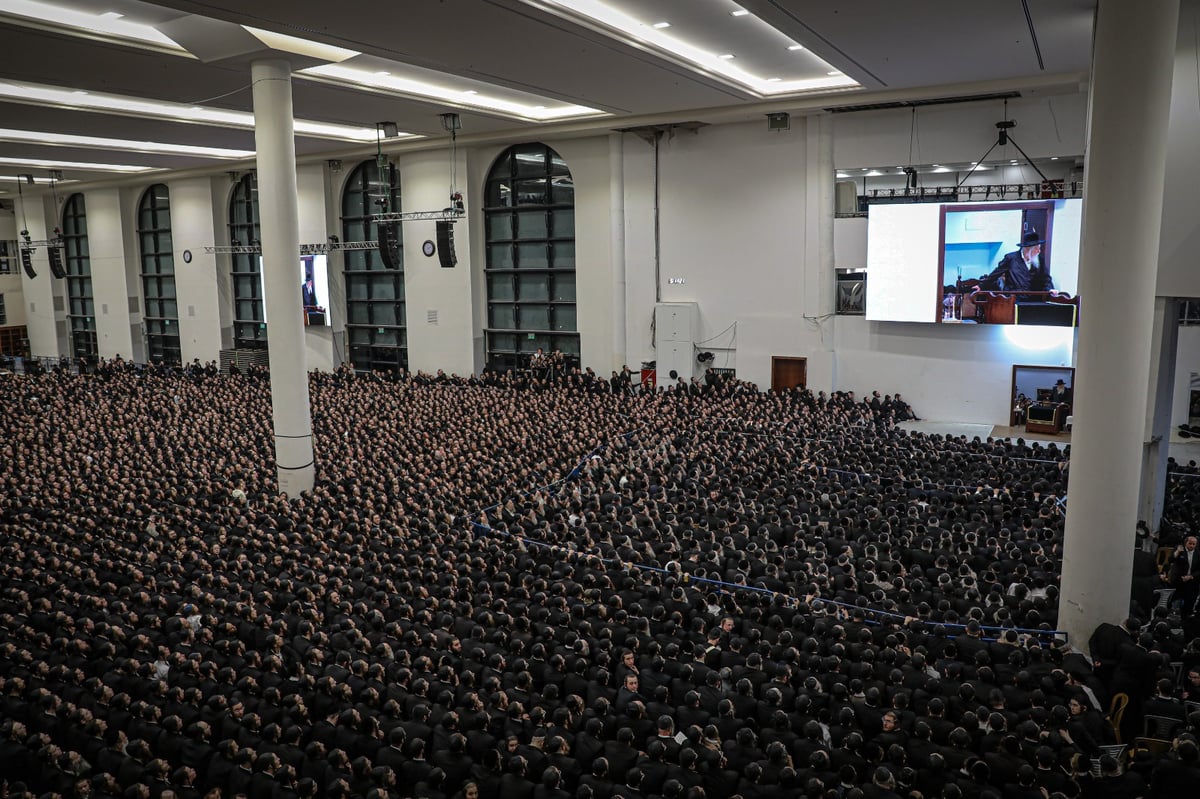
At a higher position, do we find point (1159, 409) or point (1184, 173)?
point (1184, 173)

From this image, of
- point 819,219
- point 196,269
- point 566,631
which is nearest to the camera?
point 566,631

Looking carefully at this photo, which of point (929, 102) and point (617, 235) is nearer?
point (929, 102)

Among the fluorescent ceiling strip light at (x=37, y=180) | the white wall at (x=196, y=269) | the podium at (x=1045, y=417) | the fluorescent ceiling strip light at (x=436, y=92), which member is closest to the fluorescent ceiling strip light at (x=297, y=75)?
the fluorescent ceiling strip light at (x=436, y=92)

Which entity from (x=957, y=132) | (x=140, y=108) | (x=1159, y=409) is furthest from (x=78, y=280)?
(x=1159, y=409)

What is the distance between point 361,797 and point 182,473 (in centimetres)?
949

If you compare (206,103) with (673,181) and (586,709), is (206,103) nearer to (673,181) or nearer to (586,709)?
(673,181)

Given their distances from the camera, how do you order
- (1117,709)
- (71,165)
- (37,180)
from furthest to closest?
(37,180) → (71,165) → (1117,709)

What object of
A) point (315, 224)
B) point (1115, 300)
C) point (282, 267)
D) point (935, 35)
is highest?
point (935, 35)

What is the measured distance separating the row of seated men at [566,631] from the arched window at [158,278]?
18.6 m

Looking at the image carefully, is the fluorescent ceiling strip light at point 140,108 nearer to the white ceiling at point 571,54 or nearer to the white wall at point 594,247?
the white ceiling at point 571,54

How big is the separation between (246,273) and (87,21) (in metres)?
18.5

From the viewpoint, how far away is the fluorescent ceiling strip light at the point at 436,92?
14963mm

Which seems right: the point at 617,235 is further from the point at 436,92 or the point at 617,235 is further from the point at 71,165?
the point at 71,165

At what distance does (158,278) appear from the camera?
31641 mm
